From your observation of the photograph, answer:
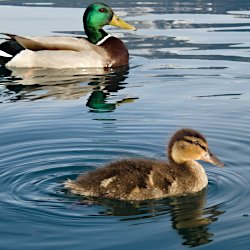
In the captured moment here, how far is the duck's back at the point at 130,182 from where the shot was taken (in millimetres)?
7418

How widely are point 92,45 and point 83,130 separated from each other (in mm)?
6389

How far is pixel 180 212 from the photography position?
723cm

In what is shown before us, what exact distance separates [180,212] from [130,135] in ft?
9.20

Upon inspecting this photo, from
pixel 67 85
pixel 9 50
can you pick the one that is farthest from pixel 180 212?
pixel 9 50

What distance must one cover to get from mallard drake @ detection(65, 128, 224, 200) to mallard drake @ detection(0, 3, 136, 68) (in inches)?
329

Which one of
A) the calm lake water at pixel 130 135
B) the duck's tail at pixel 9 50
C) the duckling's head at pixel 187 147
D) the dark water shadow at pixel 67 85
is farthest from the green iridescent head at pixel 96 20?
the duckling's head at pixel 187 147

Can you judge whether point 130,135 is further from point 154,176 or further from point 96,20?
point 96,20

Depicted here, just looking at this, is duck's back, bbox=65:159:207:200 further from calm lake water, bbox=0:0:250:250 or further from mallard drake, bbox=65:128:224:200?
calm lake water, bbox=0:0:250:250

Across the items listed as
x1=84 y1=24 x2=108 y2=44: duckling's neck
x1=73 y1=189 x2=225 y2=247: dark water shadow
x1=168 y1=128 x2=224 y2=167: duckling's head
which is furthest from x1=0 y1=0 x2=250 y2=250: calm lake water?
x1=84 y1=24 x2=108 y2=44: duckling's neck

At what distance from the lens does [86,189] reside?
7473mm

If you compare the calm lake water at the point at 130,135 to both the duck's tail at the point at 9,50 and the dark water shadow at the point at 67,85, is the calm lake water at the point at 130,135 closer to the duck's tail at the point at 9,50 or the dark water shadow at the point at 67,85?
the dark water shadow at the point at 67,85

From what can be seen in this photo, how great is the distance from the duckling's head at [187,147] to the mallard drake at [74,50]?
833 cm

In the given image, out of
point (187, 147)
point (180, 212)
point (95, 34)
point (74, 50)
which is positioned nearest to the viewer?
point (180, 212)

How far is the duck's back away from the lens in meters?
7.42
